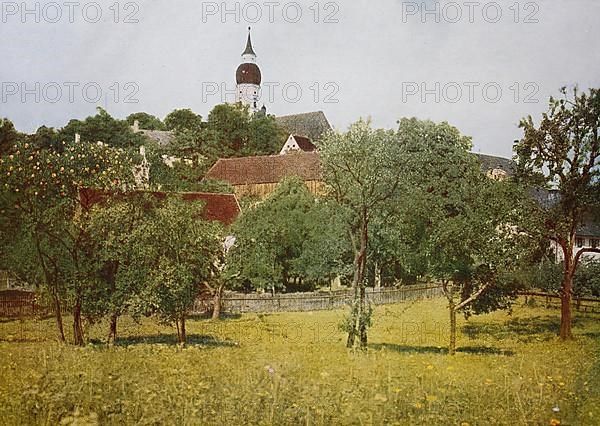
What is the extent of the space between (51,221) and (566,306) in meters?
5.34

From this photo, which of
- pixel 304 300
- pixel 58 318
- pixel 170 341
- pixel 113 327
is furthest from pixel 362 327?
pixel 58 318

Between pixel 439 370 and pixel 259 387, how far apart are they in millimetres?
1775

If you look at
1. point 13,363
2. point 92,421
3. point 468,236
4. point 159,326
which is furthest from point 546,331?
point 13,363

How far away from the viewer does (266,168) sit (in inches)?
438

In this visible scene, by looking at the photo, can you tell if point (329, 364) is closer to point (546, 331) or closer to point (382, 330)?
point (382, 330)

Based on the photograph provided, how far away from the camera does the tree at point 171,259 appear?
6211 millimetres

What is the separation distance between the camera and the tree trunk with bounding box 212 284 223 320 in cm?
739

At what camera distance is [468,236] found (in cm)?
674

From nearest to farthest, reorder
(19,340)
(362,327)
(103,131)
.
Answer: (19,340) → (362,327) → (103,131)

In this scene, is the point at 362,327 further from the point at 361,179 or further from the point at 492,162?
the point at 492,162

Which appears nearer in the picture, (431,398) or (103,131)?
(431,398)

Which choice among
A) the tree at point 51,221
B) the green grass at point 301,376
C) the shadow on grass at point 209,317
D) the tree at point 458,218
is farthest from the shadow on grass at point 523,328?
the tree at point 51,221

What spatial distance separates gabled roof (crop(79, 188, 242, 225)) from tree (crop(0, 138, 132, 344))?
0.08 m

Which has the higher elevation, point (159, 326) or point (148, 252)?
point (148, 252)
